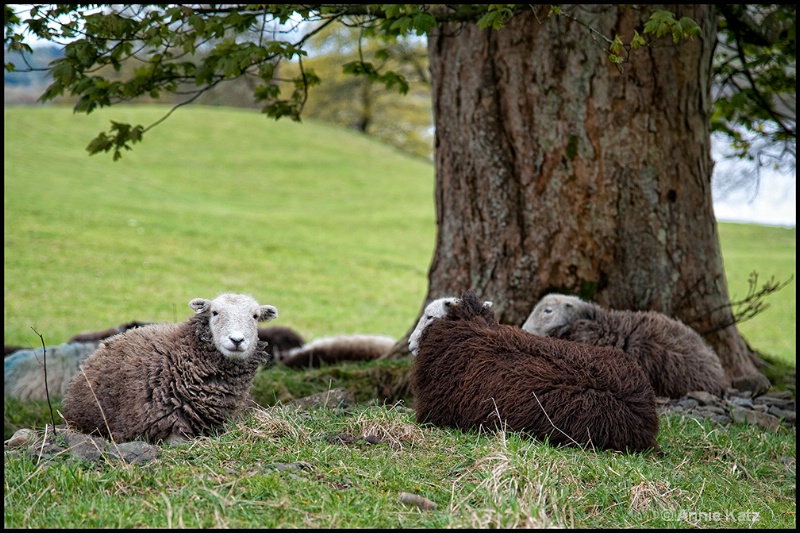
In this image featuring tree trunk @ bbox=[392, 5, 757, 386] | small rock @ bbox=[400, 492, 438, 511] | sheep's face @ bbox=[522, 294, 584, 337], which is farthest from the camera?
tree trunk @ bbox=[392, 5, 757, 386]

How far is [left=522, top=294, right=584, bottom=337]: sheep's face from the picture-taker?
23.9ft

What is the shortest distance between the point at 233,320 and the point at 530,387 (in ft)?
6.62

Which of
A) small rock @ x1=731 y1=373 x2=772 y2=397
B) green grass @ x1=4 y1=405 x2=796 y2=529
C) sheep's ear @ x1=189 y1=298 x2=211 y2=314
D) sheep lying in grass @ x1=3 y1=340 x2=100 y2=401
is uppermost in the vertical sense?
sheep's ear @ x1=189 y1=298 x2=211 y2=314

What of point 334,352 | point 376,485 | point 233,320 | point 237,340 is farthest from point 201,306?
point 334,352

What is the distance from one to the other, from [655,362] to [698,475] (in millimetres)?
2420

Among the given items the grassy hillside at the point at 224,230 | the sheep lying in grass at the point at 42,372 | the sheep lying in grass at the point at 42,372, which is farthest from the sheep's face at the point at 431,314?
the grassy hillside at the point at 224,230

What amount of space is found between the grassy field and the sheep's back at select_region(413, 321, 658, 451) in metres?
0.20

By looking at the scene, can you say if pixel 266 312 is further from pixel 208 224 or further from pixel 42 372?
pixel 208 224

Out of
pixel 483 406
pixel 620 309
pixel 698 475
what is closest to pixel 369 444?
pixel 483 406

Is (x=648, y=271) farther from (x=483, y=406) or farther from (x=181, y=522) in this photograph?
(x=181, y=522)

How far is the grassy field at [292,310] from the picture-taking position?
374 cm

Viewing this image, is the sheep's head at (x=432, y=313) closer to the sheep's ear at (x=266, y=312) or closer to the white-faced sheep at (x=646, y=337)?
the sheep's ear at (x=266, y=312)

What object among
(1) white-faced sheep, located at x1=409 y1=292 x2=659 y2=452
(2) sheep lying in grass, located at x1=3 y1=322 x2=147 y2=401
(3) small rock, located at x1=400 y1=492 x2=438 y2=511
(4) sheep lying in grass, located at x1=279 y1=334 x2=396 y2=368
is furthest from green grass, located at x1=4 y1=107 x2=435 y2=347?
(3) small rock, located at x1=400 y1=492 x2=438 y2=511

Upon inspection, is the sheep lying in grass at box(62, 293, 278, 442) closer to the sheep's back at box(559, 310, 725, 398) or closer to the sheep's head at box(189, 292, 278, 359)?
the sheep's head at box(189, 292, 278, 359)
